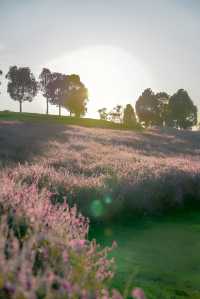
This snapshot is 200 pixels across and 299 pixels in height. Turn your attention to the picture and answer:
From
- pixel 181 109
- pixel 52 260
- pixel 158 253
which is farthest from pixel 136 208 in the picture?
pixel 181 109

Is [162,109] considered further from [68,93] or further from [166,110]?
[68,93]

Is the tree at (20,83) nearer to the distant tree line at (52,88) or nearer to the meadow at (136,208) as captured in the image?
the distant tree line at (52,88)

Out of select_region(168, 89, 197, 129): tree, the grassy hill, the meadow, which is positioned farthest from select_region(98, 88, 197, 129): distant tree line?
the meadow

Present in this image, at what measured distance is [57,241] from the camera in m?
4.10

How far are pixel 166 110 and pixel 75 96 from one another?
60.0 ft

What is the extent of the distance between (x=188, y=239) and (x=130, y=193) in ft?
8.50

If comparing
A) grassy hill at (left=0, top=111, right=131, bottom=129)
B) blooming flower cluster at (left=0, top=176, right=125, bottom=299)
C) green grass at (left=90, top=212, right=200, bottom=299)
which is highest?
grassy hill at (left=0, top=111, right=131, bottom=129)

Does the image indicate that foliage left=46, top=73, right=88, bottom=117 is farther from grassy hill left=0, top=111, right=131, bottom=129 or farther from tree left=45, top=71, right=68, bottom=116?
grassy hill left=0, top=111, right=131, bottom=129

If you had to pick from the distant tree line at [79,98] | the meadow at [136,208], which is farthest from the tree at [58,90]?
the meadow at [136,208]

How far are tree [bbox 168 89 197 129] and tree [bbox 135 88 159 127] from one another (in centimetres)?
381

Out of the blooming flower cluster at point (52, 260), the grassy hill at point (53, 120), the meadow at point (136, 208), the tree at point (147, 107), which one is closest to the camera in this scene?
the blooming flower cluster at point (52, 260)

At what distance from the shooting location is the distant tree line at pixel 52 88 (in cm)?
8149

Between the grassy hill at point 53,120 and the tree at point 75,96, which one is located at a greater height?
the tree at point 75,96

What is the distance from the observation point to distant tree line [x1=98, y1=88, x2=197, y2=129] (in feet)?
262
